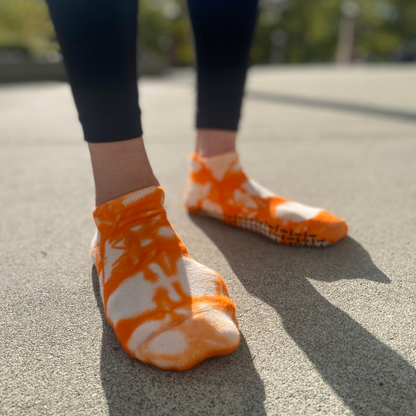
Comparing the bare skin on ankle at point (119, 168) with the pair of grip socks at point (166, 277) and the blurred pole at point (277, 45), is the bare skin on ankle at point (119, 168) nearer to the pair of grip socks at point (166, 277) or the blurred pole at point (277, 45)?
the pair of grip socks at point (166, 277)

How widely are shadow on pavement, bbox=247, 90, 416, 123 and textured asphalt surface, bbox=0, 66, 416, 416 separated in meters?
1.34

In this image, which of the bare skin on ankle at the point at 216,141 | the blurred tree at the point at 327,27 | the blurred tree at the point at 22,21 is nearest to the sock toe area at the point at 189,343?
the bare skin on ankle at the point at 216,141

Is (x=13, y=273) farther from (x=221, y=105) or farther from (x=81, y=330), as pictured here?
(x=221, y=105)

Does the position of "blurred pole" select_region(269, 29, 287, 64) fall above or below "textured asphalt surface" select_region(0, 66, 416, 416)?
below

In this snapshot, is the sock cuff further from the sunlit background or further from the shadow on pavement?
the sunlit background

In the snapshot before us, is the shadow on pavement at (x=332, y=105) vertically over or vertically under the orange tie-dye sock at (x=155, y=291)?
under

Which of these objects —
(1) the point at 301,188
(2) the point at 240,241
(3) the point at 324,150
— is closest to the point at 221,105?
(2) the point at 240,241

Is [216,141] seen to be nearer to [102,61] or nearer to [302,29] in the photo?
[102,61]

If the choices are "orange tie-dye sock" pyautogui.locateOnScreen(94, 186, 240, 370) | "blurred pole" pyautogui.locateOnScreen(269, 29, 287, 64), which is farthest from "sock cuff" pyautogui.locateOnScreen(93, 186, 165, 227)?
"blurred pole" pyautogui.locateOnScreen(269, 29, 287, 64)

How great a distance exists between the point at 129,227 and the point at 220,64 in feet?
1.69

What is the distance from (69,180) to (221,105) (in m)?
0.75

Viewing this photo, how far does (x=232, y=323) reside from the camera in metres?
0.62

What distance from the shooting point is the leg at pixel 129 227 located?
1.97ft

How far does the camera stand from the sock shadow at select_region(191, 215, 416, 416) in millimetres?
542
